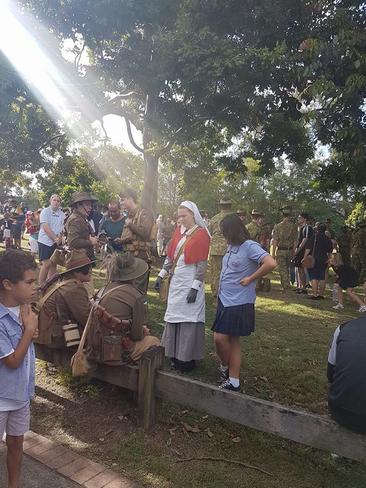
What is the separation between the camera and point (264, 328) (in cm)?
660

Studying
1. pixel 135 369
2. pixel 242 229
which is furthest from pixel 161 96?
pixel 135 369

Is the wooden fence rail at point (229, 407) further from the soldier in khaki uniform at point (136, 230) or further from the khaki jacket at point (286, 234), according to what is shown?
the khaki jacket at point (286, 234)

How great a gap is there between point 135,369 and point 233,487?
109 centimetres

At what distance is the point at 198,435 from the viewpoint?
3.30m

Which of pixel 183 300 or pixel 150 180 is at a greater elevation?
pixel 150 180

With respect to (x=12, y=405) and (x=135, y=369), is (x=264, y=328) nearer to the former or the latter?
(x=135, y=369)

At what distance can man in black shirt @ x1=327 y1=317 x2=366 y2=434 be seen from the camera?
223 centimetres

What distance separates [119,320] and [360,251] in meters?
7.69

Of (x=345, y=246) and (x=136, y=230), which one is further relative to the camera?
(x=345, y=246)

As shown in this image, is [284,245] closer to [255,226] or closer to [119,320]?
[255,226]

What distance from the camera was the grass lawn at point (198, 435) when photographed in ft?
9.14

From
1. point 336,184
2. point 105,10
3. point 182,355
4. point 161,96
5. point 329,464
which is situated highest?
point 105,10

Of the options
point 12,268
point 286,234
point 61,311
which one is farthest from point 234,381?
point 286,234

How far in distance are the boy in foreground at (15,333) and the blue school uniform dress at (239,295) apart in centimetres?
199
